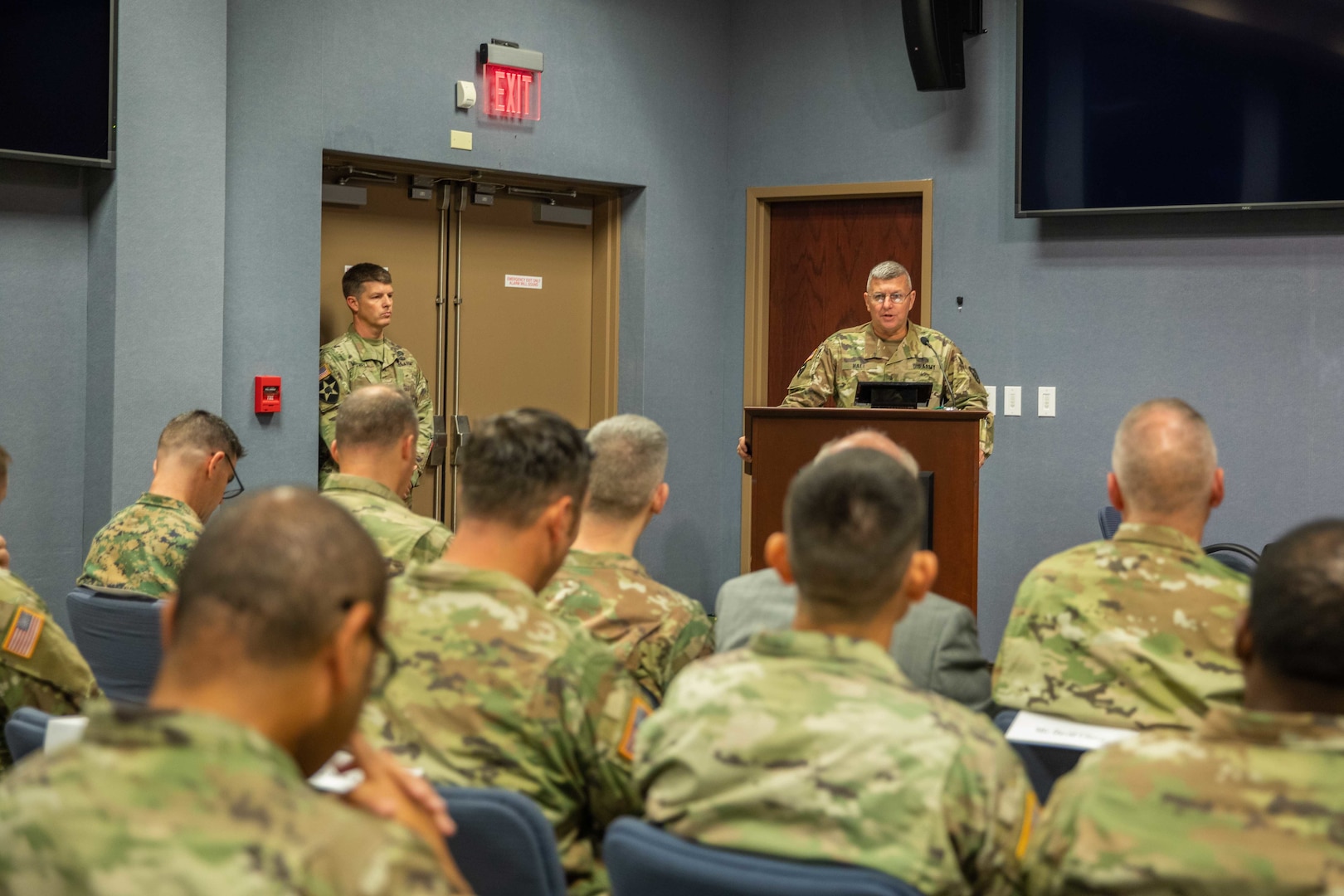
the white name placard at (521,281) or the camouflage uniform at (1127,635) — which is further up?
the white name placard at (521,281)

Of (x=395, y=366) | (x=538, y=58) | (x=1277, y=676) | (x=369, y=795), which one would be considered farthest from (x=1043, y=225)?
(x=369, y=795)

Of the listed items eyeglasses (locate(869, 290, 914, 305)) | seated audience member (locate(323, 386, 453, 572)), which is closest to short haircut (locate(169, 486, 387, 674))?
seated audience member (locate(323, 386, 453, 572))

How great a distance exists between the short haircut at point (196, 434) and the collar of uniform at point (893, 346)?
2855mm

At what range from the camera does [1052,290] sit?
5922 mm

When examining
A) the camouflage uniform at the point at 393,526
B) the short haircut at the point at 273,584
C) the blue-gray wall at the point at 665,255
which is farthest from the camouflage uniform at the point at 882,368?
the short haircut at the point at 273,584

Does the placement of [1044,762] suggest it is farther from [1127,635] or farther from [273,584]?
[273,584]

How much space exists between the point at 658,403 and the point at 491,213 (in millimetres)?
1254

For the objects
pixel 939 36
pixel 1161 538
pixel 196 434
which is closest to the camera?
pixel 1161 538

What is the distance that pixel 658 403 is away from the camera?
21.2 feet

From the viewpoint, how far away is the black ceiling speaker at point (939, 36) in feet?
19.0

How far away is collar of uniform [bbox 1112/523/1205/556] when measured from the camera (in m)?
2.26

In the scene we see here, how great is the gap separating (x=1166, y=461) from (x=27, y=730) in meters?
1.97

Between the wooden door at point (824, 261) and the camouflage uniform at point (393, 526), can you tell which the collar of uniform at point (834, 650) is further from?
the wooden door at point (824, 261)

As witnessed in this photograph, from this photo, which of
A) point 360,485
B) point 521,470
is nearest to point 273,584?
point 521,470
